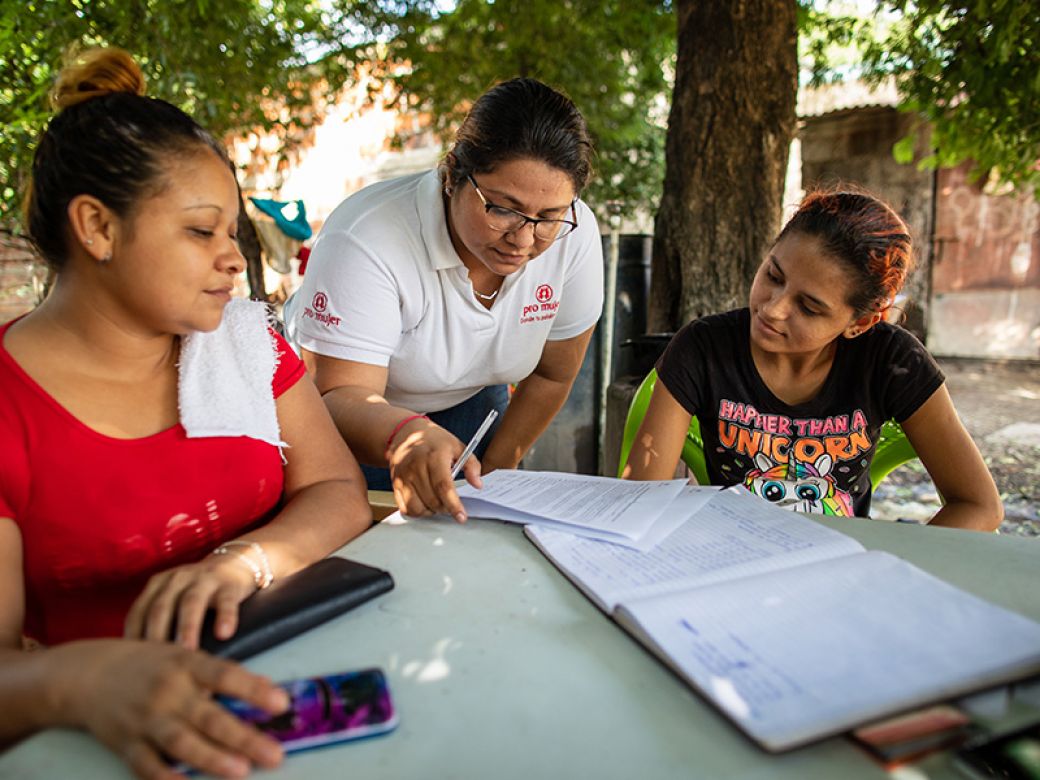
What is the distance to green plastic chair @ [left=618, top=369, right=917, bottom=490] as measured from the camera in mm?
2043

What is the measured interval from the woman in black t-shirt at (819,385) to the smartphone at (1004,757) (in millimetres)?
1018

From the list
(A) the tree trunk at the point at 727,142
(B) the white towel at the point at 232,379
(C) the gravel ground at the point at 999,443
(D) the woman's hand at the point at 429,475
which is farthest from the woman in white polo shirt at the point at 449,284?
(C) the gravel ground at the point at 999,443

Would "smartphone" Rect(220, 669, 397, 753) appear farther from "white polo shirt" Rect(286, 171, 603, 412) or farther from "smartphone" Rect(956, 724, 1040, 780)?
"white polo shirt" Rect(286, 171, 603, 412)

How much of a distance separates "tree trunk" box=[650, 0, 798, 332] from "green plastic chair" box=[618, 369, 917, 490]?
4.47ft

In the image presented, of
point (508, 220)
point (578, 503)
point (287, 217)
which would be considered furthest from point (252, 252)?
point (578, 503)

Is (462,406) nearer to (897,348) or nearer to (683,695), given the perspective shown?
(897,348)

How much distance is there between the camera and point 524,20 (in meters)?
5.07

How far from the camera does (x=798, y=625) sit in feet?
2.79

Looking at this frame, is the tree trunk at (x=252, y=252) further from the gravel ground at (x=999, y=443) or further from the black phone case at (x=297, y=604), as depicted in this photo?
the black phone case at (x=297, y=604)

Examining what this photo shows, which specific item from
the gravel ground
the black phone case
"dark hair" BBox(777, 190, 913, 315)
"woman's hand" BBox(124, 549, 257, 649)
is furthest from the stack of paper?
the gravel ground

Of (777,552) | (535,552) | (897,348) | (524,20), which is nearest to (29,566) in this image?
(535,552)

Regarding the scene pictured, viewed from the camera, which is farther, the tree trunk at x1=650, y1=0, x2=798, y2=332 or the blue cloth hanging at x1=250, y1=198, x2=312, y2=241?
the blue cloth hanging at x1=250, y1=198, x2=312, y2=241

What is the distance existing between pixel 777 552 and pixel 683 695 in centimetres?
39

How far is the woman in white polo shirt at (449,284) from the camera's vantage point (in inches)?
63.2
